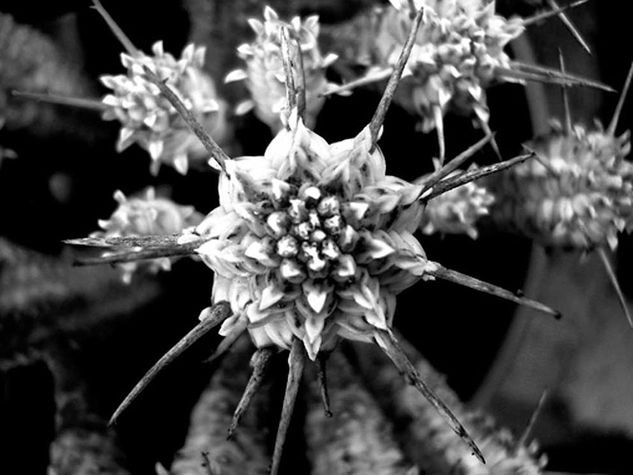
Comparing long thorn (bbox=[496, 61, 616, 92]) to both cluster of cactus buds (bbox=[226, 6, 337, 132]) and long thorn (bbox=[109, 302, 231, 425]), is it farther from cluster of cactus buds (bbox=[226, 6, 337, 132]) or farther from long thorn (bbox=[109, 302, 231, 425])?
long thorn (bbox=[109, 302, 231, 425])

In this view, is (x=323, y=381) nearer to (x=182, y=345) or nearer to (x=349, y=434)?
(x=182, y=345)

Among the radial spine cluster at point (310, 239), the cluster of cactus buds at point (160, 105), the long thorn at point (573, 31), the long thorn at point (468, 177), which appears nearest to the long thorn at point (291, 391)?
the radial spine cluster at point (310, 239)

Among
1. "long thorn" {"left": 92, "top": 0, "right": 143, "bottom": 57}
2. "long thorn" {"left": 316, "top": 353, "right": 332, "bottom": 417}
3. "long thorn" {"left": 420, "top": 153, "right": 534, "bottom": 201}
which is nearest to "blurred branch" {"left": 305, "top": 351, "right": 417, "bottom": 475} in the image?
"long thorn" {"left": 316, "top": 353, "right": 332, "bottom": 417}

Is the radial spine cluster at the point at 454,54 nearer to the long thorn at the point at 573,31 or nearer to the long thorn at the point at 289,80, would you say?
the long thorn at the point at 573,31

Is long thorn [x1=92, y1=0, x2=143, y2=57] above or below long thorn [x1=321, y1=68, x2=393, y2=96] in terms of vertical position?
above

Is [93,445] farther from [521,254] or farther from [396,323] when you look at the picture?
[521,254]

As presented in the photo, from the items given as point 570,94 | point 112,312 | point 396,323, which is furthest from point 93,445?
point 570,94
